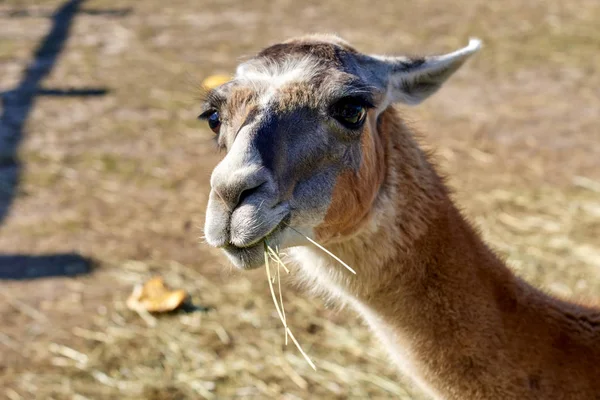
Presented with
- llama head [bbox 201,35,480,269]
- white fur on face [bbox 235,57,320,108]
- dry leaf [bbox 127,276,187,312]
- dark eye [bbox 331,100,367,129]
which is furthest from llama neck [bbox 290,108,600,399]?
dry leaf [bbox 127,276,187,312]

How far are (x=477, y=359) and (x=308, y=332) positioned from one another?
2298 millimetres

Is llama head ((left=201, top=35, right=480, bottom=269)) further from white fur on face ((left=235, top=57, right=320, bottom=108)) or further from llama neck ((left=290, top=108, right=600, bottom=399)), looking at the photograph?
llama neck ((left=290, top=108, right=600, bottom=399))

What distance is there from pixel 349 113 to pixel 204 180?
4467 millimetres

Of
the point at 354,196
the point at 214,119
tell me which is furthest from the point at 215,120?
the point at 354,196

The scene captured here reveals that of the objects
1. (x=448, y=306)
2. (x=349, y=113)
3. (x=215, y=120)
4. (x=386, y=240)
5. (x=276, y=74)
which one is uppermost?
(x=276, y=74)

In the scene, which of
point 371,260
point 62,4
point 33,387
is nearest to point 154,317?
point 33,387

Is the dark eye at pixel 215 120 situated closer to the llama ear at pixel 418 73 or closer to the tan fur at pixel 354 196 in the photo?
the tan fur at pixel 354 196

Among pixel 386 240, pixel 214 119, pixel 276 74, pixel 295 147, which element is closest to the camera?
pixel 295 147

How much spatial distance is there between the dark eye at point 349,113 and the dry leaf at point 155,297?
9.25ft

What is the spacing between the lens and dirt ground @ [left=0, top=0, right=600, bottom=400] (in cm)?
525

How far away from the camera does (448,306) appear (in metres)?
3.46

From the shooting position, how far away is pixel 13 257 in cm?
646

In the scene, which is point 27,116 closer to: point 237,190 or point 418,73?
point 418,73

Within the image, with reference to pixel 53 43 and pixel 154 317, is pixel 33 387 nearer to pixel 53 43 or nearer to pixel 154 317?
pixel 154 317
